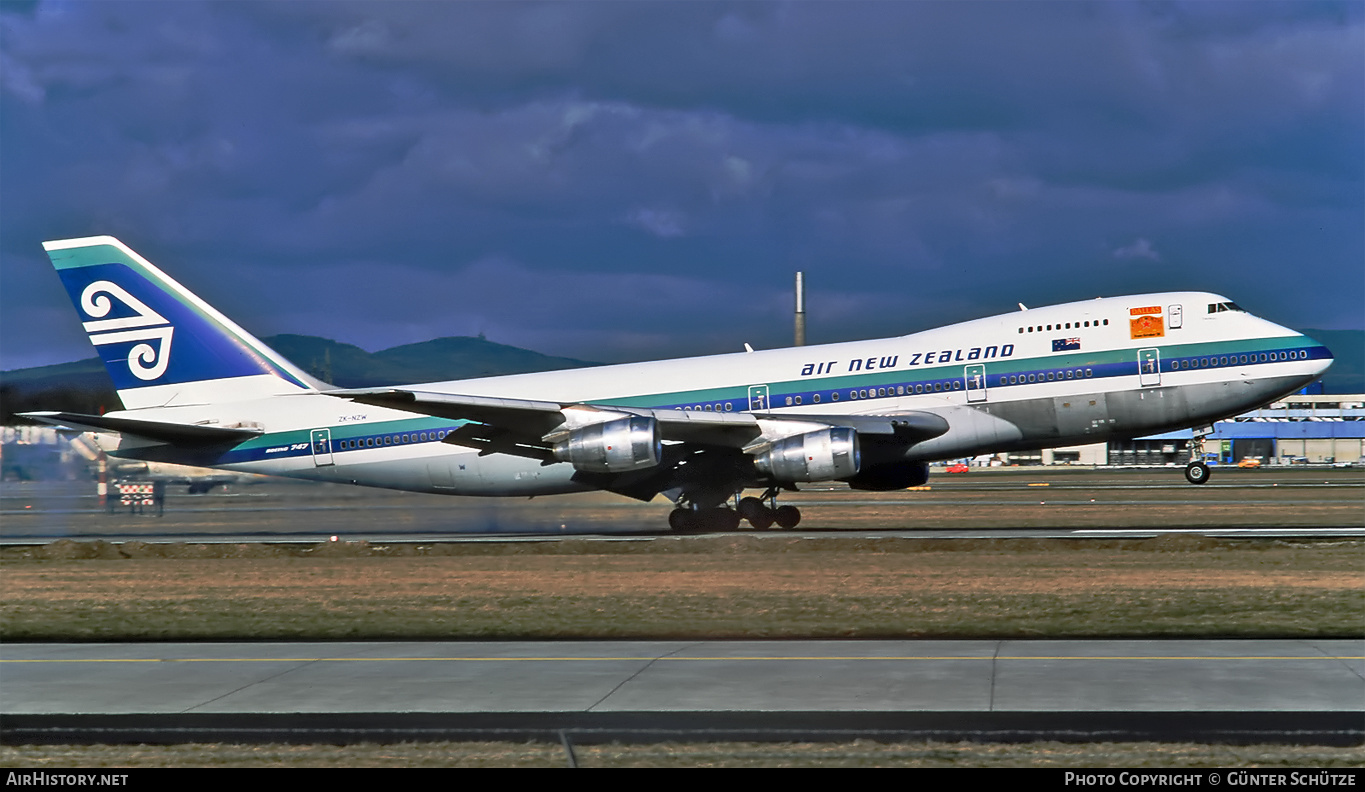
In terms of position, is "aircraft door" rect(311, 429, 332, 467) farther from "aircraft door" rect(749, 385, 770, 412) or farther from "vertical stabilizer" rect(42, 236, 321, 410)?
"aircraft door" rect(749, 385, 770, 412)

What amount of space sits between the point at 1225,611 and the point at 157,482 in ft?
144

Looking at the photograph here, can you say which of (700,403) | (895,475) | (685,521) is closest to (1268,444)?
(895,475)

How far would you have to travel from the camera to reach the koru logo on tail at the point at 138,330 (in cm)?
4069

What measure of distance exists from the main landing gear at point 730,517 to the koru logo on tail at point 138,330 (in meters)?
17.0

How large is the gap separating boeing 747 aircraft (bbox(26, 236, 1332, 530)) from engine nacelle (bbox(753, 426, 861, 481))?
5cm

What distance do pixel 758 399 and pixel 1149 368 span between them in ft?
34.7

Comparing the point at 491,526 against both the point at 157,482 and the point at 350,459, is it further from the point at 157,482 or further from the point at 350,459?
the point at 157,482

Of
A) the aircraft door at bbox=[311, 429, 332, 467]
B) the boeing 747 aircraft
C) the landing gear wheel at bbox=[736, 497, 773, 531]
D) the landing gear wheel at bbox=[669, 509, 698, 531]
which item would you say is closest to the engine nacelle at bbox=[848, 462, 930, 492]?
the boeing 747 aircraft

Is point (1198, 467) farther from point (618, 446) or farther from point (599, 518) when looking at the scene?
point (618, 446)

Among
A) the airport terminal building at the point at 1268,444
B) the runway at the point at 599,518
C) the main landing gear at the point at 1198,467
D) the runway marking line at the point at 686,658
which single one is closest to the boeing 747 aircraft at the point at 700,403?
the runway at the point at 599,518

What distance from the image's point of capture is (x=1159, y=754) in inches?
408

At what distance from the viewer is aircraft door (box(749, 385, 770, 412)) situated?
36875 mm

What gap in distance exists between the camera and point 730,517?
3728 centimetres

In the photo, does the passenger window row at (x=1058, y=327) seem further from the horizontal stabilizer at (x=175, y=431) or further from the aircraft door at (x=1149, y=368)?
the horizontal stabilizer at (x=175, y=431)
